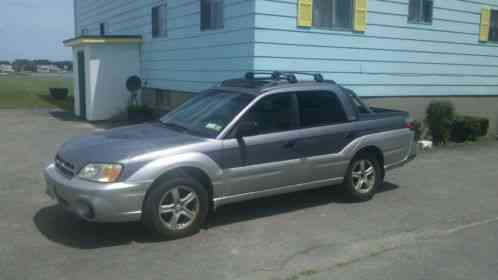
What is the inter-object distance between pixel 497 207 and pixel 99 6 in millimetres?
18928

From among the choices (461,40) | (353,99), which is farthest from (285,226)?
(461,40)

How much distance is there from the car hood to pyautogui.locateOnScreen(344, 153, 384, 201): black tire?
2.33 meters

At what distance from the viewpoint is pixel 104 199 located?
4.99 m

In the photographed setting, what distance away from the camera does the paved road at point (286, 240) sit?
4652mm

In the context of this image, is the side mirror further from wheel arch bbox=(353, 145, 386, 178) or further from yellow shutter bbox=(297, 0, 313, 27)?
yellow shutter bbox=(297, 0, 313, 27)

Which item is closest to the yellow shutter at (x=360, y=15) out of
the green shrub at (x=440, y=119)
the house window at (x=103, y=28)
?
the green shrub at (x=440, y=119)

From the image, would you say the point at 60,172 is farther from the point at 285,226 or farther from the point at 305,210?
the point at 305,210

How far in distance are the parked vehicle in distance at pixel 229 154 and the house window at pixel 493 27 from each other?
8438 mm

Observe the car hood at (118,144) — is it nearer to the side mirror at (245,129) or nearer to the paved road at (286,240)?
the side mirror at (245,129)

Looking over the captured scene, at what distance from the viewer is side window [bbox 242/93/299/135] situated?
610cm

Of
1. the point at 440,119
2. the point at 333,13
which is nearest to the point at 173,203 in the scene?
the point at 333,13

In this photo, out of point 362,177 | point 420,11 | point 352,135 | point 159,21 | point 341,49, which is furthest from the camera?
point 159,21

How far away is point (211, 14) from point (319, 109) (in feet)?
19.6

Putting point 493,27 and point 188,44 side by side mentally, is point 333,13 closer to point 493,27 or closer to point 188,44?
point 188,44
